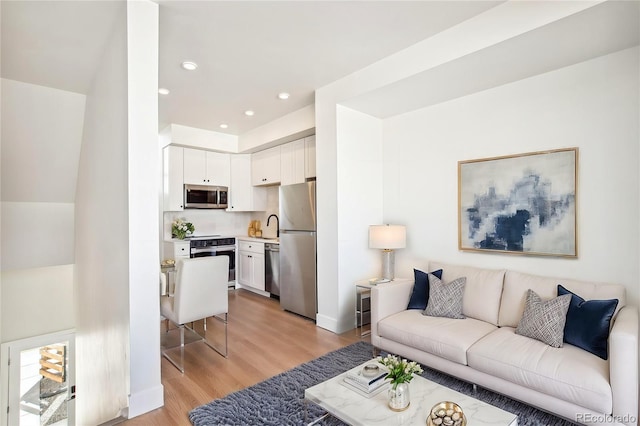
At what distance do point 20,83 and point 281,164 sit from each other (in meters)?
3.06

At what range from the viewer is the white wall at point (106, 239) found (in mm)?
2127

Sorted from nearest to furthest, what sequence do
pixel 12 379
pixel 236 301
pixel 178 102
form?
pixel 178 102 → pixel 12 379 → pixel 236 301

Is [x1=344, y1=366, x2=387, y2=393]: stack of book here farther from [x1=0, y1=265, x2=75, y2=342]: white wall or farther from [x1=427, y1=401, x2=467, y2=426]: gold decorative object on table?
[x1=0, y1=265, x2=75, y2=342]: white wall

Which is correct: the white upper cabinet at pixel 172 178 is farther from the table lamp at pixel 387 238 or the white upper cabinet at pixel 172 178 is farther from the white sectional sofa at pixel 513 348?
the white sectional sofa at pixel 513 348

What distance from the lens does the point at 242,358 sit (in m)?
2.86

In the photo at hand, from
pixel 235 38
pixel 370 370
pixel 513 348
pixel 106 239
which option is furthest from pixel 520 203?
pixel 106 239

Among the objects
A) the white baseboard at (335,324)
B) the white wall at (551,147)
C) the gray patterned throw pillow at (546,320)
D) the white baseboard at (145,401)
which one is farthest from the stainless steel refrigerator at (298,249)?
the gray patterned throw pillow at (546,320)

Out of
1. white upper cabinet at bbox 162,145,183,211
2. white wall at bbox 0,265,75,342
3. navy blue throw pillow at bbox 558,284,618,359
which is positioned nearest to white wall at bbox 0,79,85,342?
white wall at bbox 0,265,75,342

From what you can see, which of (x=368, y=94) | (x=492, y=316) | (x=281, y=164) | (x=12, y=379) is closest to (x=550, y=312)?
(x=492, y=316)

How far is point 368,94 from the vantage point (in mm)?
3123

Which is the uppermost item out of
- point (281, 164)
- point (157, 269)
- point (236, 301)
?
point (281, 164)

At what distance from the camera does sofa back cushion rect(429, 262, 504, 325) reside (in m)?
2.62

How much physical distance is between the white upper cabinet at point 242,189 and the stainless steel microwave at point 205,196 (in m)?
0.14

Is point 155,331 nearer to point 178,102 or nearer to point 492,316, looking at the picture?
point 492,316
